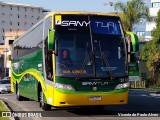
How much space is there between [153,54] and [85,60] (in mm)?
35431

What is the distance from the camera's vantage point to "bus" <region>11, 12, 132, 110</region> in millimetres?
16156

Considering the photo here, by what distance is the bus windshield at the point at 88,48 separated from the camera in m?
16.2

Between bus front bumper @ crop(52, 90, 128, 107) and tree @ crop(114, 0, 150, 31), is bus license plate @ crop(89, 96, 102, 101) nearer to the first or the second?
bus front bumper @ crop(52, 90, 128, 107)

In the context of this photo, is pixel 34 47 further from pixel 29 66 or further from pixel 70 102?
pixel 70 102

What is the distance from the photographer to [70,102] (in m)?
16.1

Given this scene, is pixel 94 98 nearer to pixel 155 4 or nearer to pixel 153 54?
pixel 153 54

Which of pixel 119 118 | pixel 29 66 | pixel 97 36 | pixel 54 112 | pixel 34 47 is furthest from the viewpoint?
pixel 29 66

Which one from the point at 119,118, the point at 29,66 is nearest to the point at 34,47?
the point at 29,66

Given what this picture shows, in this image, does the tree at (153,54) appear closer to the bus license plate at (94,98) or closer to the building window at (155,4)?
the bus license plate at (94,98)

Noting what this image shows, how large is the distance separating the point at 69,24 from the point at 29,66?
611 centimetres

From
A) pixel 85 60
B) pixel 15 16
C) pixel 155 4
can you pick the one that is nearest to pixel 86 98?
pixel 85 60

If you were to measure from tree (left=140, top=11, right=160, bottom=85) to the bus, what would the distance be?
111 ft

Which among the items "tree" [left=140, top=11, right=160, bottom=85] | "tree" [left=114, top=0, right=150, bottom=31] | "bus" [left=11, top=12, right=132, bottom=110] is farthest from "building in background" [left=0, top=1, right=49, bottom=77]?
"bus" [left=11, top=12, right=132, bottom=110]

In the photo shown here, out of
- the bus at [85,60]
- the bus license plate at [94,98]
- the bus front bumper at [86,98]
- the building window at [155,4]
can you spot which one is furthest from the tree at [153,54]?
the building window at [155,4]
